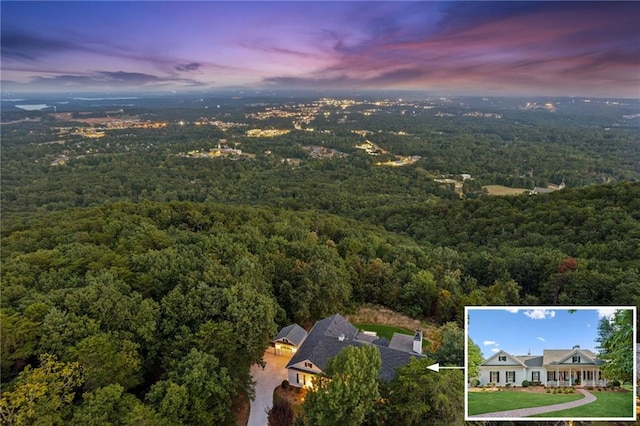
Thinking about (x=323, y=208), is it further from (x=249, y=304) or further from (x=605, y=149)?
(x=605, y=149)

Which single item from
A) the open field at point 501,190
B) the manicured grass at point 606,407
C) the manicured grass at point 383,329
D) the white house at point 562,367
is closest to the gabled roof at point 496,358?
the white house at point 562,367

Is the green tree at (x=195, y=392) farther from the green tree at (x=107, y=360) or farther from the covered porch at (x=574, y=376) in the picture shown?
the covered porch at (x=574, y=376)

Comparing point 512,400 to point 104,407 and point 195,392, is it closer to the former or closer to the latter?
point 195,392

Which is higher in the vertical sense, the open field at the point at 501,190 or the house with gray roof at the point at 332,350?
the open field at the point at 501,190

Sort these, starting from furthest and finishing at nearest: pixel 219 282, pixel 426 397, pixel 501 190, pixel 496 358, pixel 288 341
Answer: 1. pixel 501 190
2. pixel 288 341
3. pixel 219 282
4. pixel 426 397
5. pixel 496 358

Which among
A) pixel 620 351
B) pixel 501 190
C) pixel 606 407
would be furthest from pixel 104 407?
pixel 501 190

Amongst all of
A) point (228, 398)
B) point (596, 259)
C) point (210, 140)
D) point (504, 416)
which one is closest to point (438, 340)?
point (504, 416)
